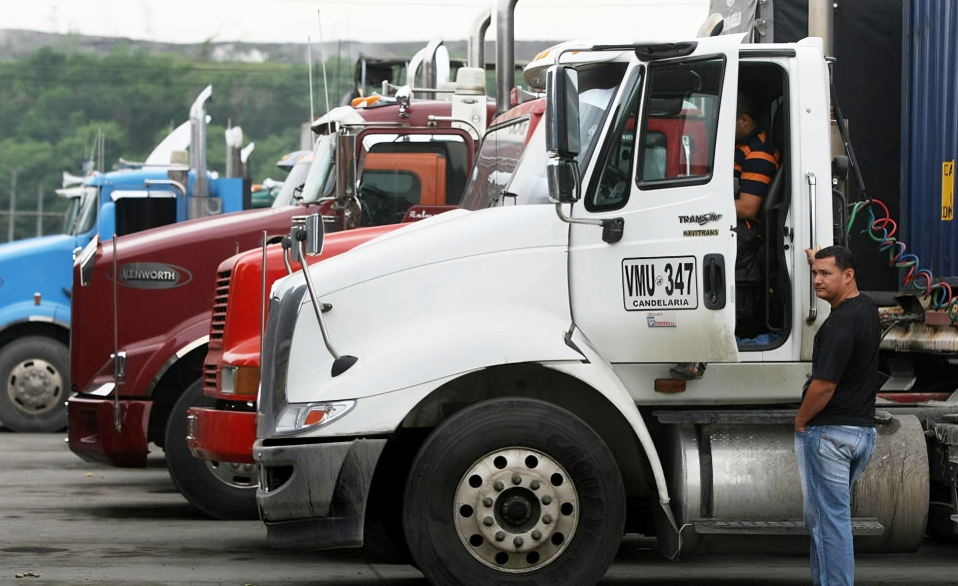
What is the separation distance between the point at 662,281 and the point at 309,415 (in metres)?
1.86

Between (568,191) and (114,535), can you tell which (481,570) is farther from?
(114,535)

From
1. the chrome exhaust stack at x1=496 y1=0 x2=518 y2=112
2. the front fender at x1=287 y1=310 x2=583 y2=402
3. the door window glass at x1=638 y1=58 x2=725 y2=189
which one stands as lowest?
the front fender at x1=287 y1=310 x2=583 y2=402

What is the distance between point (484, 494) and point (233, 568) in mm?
2277

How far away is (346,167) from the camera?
12.1 meters

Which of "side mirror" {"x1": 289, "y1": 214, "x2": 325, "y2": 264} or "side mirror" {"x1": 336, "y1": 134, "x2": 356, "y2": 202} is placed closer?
"side mirror" {"x1": 289, "y1": 214, "x2": 325, "y2": 264}

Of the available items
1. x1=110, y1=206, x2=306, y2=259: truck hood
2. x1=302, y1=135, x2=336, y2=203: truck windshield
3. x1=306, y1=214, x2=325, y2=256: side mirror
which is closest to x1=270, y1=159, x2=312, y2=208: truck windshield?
x1=302, y1=135, x2=336, y2=203: truck windshield

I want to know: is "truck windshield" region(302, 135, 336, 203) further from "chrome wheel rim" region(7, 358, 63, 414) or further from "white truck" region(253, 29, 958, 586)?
"chrome wheel rim" region(7, 358, 63, 414)

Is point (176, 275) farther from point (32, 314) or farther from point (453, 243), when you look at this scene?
point (32, 314)

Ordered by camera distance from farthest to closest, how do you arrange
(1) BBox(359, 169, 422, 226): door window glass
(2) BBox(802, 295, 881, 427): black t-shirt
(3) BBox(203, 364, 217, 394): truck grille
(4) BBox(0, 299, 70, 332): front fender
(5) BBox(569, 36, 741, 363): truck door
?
(4) BBox(0, 299, 70, 332): front fender, (1) BBox(359, 169, 422, 226): door window glass, (3) BBox(203, 364, 217, 394): truck grille, (5) BBox(569, 36, 741, 363): truck door, (2) BBox(802, 295, 881, 427): black t-shirt

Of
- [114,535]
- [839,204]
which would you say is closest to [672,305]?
[839,204]

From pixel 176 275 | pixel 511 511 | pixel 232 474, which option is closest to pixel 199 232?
pixel 176 275

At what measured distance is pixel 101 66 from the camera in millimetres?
78375

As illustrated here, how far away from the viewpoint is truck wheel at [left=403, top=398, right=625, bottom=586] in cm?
784

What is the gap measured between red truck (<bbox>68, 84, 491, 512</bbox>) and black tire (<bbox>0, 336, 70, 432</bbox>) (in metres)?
5.47
